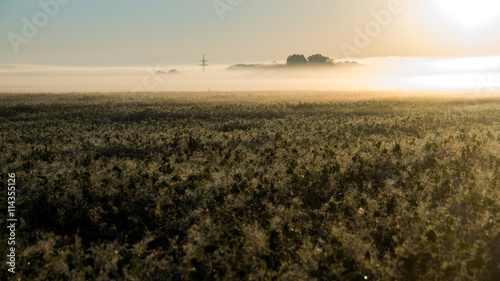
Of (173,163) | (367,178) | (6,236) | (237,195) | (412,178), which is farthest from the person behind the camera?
(173,163)

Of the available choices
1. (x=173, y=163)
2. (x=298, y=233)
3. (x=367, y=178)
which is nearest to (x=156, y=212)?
(x=298, y=233)

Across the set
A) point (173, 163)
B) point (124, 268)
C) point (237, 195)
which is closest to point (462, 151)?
point (237, 195)

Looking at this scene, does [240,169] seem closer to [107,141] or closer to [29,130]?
[107,141]

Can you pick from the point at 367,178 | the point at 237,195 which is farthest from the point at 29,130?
the point at 367,178

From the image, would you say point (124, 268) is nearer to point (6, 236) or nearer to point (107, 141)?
point (6, 236)

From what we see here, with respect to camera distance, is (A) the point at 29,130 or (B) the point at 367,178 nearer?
(B) the point at 367,178

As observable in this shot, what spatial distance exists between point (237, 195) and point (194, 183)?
3.98 ft

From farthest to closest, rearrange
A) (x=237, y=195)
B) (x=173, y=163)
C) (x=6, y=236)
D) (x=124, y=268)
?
1. (x=173, y=163)
2. (x=237, y=195)
3. (x=6, y=236)
4. (x=124, y=268)

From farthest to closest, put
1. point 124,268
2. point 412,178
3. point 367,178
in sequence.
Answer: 1. point 367,178
2. point 412,178
3. point 124,268

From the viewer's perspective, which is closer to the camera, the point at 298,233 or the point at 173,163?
the point at 298,233

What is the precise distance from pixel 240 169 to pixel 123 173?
3.38 meters

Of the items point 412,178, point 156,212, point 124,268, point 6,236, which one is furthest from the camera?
point 412,178

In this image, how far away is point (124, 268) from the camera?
5.33 meters

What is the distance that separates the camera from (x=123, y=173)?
10594 millimetres
